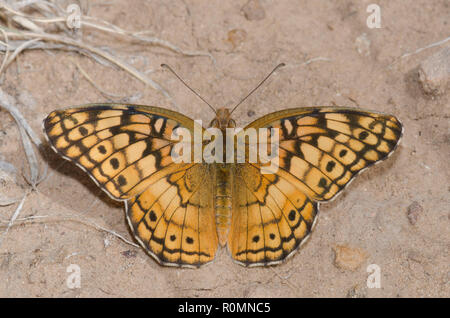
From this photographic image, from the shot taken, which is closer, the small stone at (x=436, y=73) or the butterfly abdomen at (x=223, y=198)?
the butterfly abdomen at (x=223, y=198)

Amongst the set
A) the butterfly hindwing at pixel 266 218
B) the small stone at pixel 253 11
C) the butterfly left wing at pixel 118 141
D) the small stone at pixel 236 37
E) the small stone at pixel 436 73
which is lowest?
the butterfly hindwing at pixel 266 218

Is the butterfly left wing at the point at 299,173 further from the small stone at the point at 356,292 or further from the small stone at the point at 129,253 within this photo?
the small stone at the point at 129,253

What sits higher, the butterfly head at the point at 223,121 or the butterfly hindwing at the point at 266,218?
the butterfly head at the point at 223,121

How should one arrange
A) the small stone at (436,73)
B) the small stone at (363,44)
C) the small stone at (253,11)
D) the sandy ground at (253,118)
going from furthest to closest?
the small stone at (253,11)
the small stone at (363,44)
the small stone at (436,73)
the sandy ground at (253,118)

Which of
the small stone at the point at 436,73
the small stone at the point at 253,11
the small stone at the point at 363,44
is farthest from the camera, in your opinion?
the small stone at the point at 253,11

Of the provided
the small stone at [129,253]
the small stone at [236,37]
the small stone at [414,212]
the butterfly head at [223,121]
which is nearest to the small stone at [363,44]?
the small stone at [236,37]

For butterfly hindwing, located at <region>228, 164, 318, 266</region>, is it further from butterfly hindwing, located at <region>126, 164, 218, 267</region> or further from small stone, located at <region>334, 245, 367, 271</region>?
small stone, located at <region>334, 245, 367, 271</region>

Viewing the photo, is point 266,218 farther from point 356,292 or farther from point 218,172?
point 356,292
